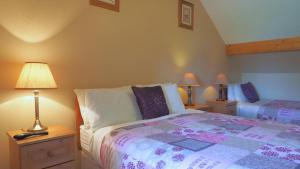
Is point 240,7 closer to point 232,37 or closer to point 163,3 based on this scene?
point 232,37

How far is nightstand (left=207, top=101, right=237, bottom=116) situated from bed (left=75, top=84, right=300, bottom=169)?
1452mm

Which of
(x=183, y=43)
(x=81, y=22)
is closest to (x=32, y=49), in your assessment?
(x=81, y=22)

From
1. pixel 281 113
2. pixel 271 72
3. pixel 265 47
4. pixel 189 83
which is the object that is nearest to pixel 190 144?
pixel 189 83

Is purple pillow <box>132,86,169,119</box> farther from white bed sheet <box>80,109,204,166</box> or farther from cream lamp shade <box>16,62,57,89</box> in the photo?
cream lamp shade <box>16,62,57,89</box>

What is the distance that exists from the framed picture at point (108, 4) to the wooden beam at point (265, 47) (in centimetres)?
268

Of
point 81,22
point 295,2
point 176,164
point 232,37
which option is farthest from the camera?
point 232,37

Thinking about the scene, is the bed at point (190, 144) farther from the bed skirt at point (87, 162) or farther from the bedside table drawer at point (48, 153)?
the bedside table drawer at point (48, 153)

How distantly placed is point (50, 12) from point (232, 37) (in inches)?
130

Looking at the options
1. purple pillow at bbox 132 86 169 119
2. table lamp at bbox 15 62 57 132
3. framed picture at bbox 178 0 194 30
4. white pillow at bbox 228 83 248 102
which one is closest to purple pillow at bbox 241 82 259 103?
white pillow at bbox 228 83 248 102

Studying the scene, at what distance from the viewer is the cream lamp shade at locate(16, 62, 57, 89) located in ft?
5.19

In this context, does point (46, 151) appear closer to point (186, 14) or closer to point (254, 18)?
point (186, 14)

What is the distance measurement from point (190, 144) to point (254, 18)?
3.05 m

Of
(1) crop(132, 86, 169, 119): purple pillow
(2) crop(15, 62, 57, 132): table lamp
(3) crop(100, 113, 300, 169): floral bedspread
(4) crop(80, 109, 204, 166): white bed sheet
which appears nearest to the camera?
(3) crop(100, 113, 300, 169): floral bedspread

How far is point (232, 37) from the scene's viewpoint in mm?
4164
